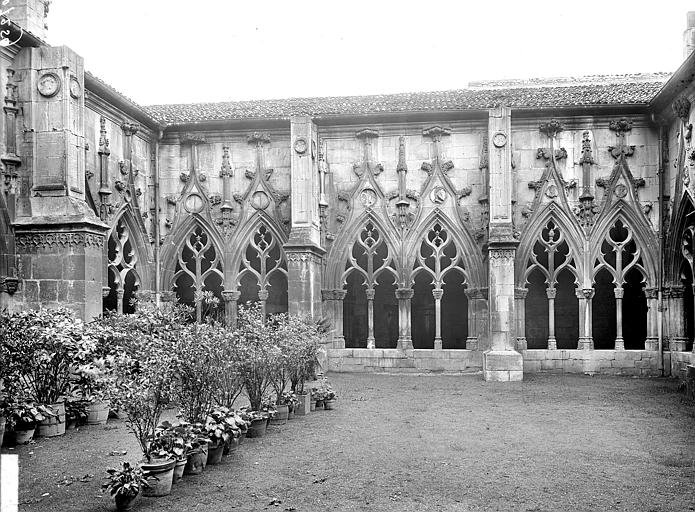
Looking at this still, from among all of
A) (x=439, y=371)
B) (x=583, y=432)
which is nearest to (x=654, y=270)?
(x=439, y=371)

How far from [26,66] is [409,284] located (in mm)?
9821

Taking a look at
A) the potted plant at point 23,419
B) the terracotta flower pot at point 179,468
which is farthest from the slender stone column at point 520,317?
the terracotta flower pot at point 179,468

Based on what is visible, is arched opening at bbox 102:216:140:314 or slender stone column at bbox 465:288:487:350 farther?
slender stone column at bbox 465:288:487:350

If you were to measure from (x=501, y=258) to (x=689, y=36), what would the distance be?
658 centimetres

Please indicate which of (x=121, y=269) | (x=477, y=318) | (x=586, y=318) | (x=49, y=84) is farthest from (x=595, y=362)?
(x=49, y=84)

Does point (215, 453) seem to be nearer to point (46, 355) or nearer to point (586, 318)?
point (46, 355)

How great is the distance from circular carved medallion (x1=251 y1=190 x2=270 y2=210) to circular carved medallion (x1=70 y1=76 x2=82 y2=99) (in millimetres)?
5701

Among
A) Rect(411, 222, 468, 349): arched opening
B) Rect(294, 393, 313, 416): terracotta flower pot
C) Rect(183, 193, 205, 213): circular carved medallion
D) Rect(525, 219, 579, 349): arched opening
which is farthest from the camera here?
Rect(411, 222, 468, 349): arched opening

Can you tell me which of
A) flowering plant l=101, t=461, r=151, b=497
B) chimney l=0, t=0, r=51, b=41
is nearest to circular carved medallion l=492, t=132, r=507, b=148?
chimney l=0, t=0, r=51, b=41

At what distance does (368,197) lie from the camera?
17.3 meters

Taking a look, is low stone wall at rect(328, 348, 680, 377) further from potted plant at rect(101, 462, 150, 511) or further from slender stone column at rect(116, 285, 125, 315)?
potted plant at rect(101, 462, 150, 511)

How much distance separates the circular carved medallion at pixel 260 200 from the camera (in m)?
17.3

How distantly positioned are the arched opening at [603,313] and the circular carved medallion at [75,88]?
1608cm

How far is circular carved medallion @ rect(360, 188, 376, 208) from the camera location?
17.3 m
